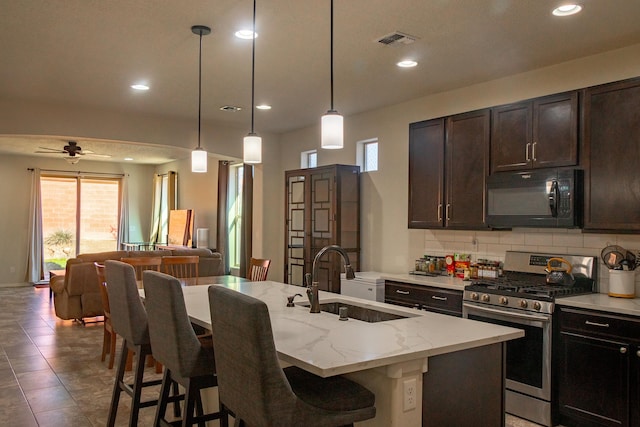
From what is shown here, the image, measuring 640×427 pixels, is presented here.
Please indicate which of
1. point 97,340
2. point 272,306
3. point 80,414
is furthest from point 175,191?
point 272,306

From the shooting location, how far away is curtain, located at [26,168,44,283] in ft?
35.3

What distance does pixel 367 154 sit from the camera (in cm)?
628

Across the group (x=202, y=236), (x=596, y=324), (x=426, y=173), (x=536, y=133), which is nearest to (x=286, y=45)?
(x=426, y=173)

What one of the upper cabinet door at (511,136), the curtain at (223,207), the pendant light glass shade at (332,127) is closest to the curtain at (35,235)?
the curtain at (223,207)

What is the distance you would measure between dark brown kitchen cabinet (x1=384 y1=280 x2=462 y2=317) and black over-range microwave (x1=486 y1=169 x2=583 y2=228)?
72 cm

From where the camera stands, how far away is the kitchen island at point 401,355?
192 centimetres

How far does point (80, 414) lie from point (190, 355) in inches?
70.1

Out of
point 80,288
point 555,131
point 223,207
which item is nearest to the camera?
point 555,131

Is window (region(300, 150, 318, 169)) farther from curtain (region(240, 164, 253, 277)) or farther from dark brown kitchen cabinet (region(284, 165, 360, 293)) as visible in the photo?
curtain (region(240, 164, 253, 277))

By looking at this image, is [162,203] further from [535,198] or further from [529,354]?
[529,354]

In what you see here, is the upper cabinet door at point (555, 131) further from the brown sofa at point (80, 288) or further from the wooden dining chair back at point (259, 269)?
the brown sofa at point (80, 288)

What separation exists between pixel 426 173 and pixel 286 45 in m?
1.90

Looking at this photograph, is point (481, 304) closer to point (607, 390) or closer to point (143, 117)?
point (607, 390)

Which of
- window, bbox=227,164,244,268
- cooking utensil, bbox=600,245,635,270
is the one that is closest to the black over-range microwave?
cooking utensil, bbox=600,245,635,270
